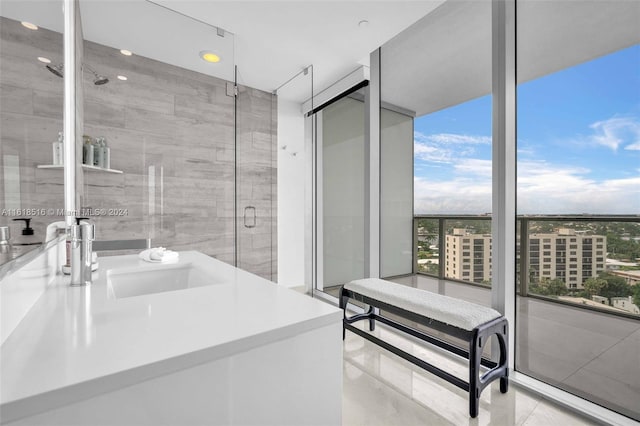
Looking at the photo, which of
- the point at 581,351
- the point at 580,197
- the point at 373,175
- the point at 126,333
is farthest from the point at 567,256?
the point at 126,333

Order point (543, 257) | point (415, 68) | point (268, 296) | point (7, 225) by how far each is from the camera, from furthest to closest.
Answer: point (415, 68)
point (543, 257)
point (268, 296)
point (7, 225)

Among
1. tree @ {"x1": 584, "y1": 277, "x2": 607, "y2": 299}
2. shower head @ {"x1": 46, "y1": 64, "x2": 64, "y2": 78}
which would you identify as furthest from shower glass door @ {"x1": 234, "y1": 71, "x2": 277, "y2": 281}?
tree @ {"x1": 584, "y1": 277, "x2": 607, "y2": 299}

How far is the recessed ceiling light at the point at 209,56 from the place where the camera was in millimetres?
2323

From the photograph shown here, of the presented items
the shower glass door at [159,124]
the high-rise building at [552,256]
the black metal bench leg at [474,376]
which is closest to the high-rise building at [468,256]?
the high-rise building at [552,256]

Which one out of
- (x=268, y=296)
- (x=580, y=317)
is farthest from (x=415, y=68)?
(x=268, y=296)

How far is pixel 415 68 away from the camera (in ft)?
8.28

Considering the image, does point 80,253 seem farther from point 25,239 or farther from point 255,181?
point 255,181

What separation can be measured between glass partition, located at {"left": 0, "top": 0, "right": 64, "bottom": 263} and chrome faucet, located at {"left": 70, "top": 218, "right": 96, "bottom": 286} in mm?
76

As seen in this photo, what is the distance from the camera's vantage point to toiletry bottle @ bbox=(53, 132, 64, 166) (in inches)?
39.4

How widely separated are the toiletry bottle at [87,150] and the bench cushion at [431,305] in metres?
2.08

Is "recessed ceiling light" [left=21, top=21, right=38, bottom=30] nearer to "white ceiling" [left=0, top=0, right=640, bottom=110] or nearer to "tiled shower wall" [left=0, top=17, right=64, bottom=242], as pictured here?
"tiled shower wall" [left=0, top=17, right=64, bottom=242]

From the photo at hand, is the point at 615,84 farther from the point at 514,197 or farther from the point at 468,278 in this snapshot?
the point at 468,278

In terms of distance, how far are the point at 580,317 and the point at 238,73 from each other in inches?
118

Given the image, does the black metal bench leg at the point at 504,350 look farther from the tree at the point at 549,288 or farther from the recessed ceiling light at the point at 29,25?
the recessed ceiling light at the point at 29,25
